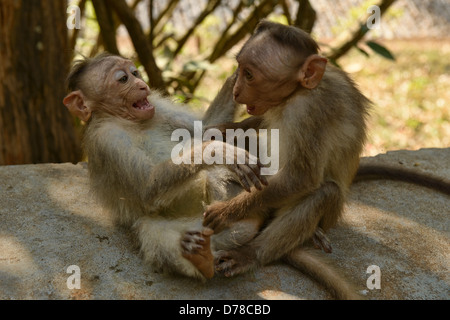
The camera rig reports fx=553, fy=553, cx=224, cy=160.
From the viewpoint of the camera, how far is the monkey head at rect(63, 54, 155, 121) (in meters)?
4.03

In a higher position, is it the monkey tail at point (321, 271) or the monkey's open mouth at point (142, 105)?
the monkey's open mouth at point (142, 105)

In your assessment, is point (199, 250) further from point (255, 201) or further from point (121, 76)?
point (121, 76)

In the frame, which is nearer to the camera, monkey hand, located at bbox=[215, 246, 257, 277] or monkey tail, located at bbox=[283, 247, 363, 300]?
monkey tail, located at bbox=[283, 247, 363, 300]

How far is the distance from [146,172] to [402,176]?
2432 millimetres

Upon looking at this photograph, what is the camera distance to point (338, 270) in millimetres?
3527

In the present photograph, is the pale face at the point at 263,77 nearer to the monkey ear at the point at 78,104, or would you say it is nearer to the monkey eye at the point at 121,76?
the monkey eye at the point at 121,76

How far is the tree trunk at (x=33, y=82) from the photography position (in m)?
5.39

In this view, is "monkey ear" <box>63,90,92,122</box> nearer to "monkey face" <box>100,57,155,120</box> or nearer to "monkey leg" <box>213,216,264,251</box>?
"monkey face" <box>100,57,155,120</box>

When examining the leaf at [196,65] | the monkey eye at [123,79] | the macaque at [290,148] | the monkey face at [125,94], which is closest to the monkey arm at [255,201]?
the macaque at [290,148]

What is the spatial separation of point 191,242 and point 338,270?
0.97 meters

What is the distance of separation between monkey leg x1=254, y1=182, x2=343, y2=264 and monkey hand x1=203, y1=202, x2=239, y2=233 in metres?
0.26

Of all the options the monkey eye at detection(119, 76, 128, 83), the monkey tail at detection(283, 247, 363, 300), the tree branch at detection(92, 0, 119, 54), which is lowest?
the monkey tail at detection(283, 247, 363, 300)

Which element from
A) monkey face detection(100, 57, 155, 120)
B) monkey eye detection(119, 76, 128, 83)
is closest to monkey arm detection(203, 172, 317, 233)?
monkey face detection(100, 57, 155, 120)

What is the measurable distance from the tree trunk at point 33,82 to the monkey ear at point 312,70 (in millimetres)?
3029
